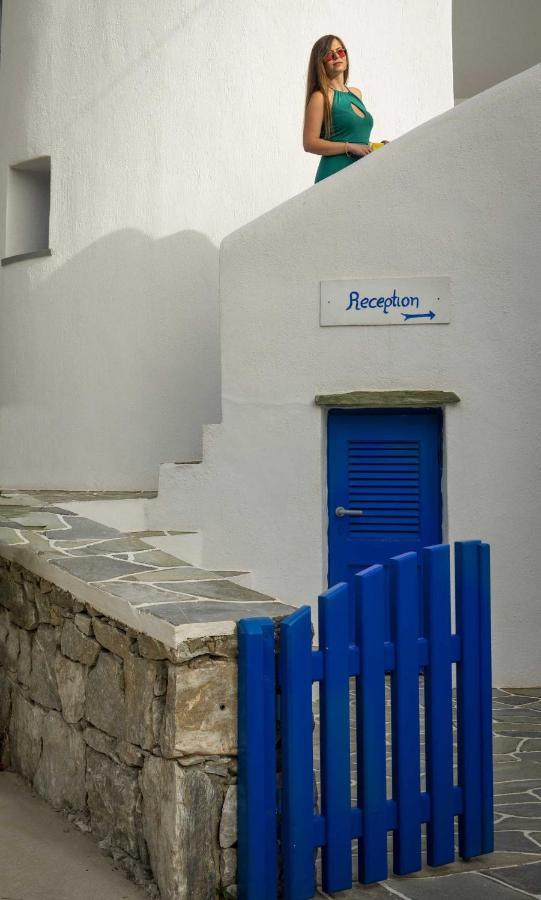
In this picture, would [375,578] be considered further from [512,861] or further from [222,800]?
[512,861]

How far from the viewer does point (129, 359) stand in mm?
9305

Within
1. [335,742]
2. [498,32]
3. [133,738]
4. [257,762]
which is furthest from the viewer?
[498,32]

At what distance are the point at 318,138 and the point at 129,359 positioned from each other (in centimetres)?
270

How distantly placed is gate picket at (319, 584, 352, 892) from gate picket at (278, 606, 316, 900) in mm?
88

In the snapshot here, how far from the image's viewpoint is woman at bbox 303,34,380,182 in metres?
7.86

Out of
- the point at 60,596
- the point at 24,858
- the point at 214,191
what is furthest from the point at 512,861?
the point at 214,191

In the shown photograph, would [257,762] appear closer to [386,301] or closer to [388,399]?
[388,399]

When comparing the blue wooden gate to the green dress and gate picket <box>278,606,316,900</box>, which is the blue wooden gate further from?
the green dress

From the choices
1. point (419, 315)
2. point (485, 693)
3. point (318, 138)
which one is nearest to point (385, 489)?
point (419, 315)

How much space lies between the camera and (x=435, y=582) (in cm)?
391

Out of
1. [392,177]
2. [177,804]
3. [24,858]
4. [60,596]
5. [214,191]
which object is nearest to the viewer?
[177,804]

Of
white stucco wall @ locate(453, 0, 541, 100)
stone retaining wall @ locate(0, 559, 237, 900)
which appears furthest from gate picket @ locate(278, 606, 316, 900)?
white stucco wall @ locate(453, 0, 541, 100)

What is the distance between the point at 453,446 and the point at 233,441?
1.64m

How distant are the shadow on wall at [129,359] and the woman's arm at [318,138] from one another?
1744mm
